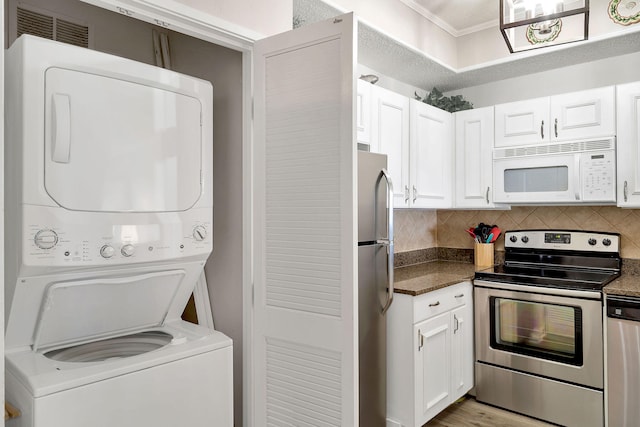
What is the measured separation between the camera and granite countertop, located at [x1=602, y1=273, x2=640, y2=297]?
2420mm

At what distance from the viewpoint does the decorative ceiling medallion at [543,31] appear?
80.6 inches

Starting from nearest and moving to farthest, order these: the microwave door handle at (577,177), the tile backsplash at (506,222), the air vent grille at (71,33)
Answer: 1. the air vent grille at (71,33)
2. the microwave door handle at (577,177)
3. the tile backsplash at (506,222)

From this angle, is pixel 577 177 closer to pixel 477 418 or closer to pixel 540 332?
pixel 540 332

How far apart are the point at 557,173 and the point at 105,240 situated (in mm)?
2836

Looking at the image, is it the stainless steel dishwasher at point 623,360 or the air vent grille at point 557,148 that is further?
the air vent grille at point 557,148

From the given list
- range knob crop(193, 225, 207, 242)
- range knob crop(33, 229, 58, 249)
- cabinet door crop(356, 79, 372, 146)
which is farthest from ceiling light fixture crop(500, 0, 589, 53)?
range knob crop(33, 229, 58, 249)

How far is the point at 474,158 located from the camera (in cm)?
346

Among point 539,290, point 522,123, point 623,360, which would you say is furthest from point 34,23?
point 623,360

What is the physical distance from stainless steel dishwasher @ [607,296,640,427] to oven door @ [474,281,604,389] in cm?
7

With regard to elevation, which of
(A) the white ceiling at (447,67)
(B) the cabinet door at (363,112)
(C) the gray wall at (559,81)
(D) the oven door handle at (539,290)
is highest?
(A) the white ceiling at (447,67)

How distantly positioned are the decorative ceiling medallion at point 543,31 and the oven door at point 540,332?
1.47 meters

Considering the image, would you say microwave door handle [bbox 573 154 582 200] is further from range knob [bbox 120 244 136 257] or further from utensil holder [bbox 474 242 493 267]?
range knob [bbox 120 244 136 257]

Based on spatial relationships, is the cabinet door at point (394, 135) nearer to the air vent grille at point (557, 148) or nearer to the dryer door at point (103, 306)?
the air vent grille at point (557, 148)

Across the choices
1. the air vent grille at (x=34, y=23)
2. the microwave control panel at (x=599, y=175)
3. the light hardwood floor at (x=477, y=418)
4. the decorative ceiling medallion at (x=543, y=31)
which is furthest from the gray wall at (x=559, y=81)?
the air vent grille at (x=34, y=23)
